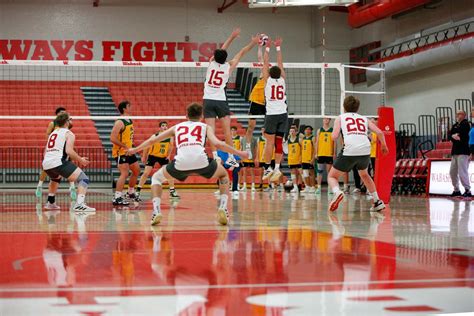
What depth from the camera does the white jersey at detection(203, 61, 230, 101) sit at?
11.6 m

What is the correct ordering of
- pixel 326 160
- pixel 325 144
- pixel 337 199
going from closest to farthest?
pixel 337 199 < pixel 325 144 < pixel 326 160

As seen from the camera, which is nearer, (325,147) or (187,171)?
(187,171)

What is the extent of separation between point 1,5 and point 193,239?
25098 millimetres

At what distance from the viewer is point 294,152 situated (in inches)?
809

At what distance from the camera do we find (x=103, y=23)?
30.3 metres

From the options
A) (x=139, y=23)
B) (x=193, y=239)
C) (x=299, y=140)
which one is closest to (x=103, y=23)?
(x=139, y=23)

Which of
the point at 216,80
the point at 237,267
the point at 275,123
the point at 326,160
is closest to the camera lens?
the point at 237,267

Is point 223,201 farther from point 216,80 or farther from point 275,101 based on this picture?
point 275,101

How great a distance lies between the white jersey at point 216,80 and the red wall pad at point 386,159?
337 cm

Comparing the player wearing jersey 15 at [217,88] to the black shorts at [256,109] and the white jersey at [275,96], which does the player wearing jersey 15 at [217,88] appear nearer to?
the white jersey at [275,96]

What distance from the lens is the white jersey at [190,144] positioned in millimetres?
8094

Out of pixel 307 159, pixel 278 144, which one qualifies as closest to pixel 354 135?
pixel 278 144

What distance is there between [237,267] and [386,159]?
903 cm

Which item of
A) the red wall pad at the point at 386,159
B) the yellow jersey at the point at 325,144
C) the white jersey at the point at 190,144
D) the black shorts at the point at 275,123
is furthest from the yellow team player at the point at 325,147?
the white jersey at the point at 190,144
